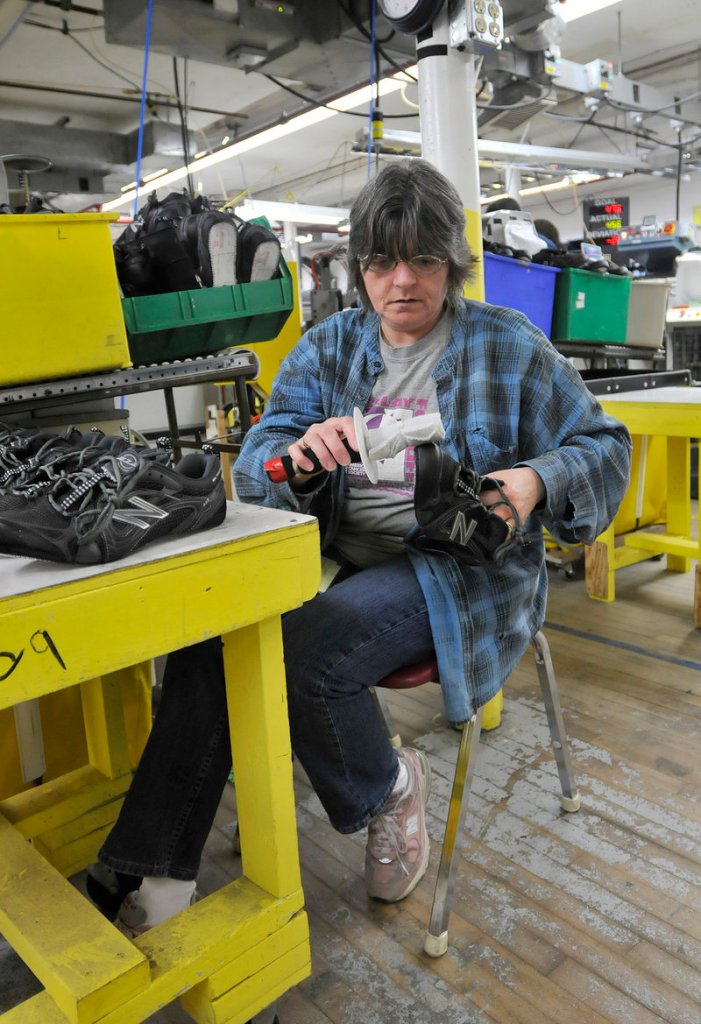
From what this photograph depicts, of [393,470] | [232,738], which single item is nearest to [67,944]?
[232,738]

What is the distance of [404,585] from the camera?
48.5 inches

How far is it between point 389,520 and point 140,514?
0.61 meters

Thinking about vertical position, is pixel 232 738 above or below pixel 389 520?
below

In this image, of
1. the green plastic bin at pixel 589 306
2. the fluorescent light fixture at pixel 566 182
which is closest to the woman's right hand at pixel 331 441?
the green plastic bin at pixel 589 306

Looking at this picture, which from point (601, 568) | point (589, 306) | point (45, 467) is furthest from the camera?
point (589, 306)

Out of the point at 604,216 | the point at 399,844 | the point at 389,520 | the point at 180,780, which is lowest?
the point at 399,844

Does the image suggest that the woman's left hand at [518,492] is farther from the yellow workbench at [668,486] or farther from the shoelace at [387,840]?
the yellow workbench at [668,486]

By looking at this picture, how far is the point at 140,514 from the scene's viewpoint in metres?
0.81

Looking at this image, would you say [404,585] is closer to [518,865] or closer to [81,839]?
[518,865]

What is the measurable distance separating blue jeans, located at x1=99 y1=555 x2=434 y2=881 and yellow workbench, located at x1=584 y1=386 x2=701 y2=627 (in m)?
1.57

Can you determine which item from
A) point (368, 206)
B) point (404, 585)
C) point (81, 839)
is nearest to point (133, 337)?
point (368, 206)

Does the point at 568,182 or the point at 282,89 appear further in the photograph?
the point at 568,182

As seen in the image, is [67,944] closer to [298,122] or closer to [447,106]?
[447,106]

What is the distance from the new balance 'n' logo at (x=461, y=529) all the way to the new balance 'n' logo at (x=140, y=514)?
1.37 feet
